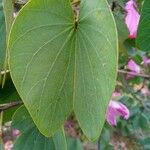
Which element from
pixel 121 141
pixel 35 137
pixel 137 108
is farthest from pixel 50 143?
pixel 121 141

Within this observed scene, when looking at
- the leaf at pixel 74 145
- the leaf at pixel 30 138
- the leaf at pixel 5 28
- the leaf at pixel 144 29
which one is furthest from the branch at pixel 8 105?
the leaf at pixel 74 145

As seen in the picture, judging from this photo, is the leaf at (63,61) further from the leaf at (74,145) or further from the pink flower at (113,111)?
the leaf at (74,145)

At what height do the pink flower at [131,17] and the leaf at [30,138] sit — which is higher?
the pink flower at [131,17]

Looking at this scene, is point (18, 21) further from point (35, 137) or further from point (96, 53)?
point (35, 137)

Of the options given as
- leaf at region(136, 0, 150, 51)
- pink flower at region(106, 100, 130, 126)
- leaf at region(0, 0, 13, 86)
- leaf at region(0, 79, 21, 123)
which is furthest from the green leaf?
pink flower at region(106, 100, 130, 126)

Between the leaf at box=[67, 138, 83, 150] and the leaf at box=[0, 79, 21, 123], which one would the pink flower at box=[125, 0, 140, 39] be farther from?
the leaf at box=[67, 138, 83, 150]

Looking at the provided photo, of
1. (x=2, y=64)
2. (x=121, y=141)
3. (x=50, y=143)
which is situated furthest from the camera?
(x=121, y=141)
